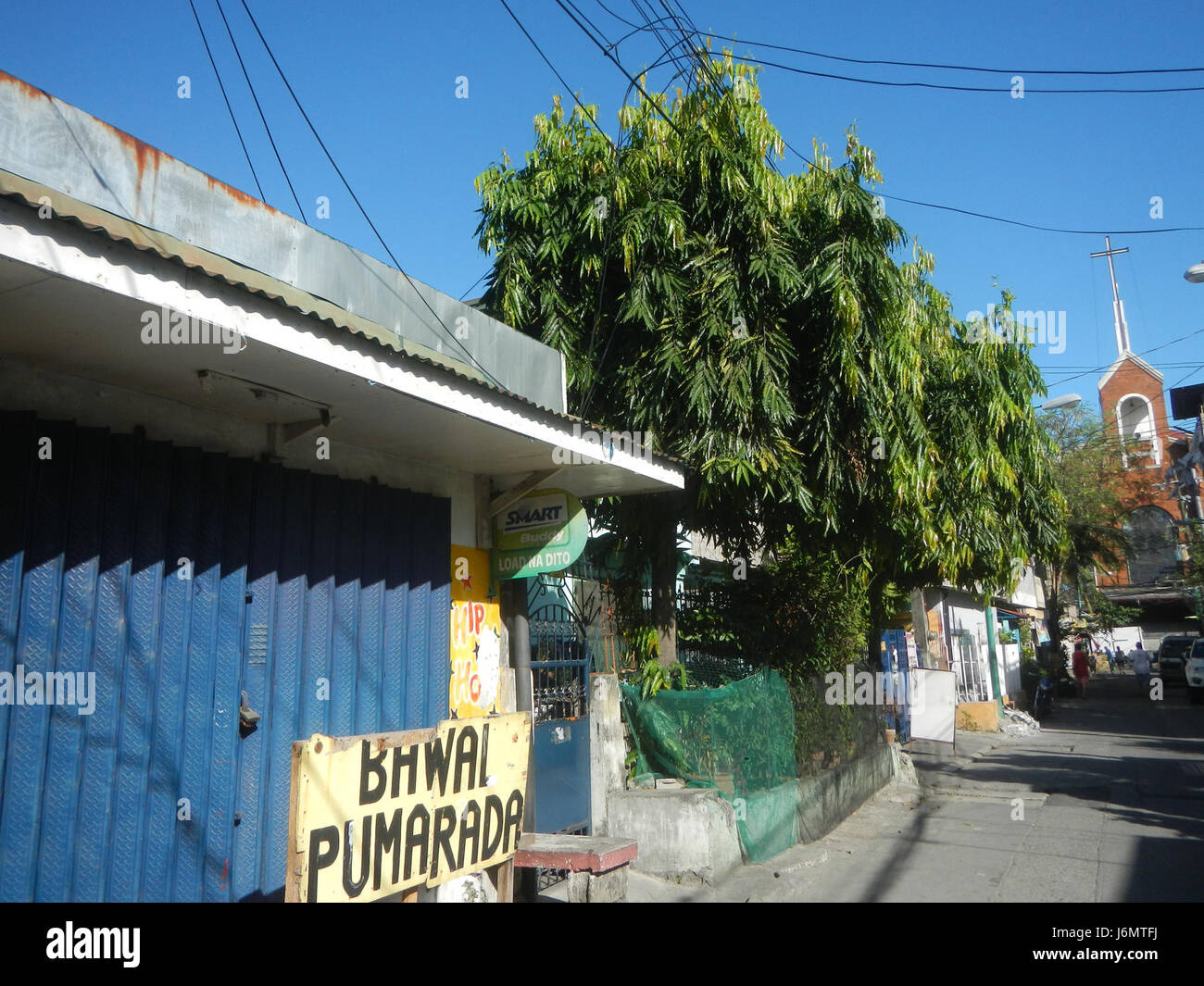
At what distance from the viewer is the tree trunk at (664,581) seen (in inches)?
373

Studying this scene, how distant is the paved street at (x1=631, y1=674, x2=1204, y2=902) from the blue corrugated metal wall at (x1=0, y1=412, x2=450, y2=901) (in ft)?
10.8

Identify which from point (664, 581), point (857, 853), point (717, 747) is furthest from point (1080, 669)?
point (717, 747)

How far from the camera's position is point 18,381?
14.0 feet

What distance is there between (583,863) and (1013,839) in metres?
6.23

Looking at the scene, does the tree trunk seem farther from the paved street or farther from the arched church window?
the arched church window

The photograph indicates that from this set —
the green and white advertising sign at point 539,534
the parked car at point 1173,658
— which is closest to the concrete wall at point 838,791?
the green and white advertising sign at point 539,534

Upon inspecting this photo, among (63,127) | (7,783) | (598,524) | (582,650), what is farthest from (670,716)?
(63,127)

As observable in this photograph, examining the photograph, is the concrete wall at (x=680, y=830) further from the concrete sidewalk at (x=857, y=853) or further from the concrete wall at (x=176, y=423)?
the concrete wall at (x=176, y=423)

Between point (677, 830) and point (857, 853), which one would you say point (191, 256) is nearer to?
point (677, 830)

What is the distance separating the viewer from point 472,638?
7.15 m

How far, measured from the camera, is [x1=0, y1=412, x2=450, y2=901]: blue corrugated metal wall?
415 cm

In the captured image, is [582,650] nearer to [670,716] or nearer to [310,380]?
[670,716]

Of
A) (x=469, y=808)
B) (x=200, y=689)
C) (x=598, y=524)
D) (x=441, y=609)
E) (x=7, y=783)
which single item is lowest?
(x=469, y=808)

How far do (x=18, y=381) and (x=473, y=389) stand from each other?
7.65 feet
